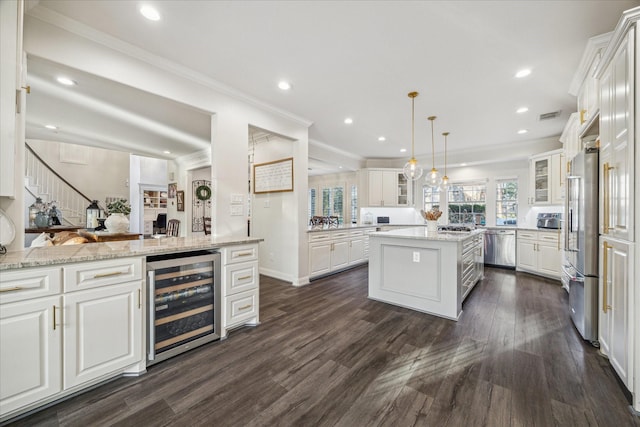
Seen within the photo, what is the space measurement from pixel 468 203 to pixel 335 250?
403cm

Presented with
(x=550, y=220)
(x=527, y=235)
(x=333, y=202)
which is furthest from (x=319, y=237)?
(x=550, y=220)

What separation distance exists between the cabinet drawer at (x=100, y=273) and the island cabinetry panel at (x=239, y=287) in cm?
72

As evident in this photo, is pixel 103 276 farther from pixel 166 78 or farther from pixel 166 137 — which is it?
pixel 166 137

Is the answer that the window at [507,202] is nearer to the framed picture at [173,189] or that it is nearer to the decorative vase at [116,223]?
the decorative vase at [116,223]

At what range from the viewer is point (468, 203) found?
21.4 ft

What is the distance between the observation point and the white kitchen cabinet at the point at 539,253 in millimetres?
4426

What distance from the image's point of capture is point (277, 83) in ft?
9.95

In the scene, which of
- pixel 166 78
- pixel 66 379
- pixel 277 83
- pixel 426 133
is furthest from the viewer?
pixel 426 133

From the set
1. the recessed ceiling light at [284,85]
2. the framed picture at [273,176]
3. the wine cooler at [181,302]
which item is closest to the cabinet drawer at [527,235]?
the framed picture at [273,176]

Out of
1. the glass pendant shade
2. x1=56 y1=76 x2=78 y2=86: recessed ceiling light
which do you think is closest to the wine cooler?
x1=56 y1=76 x2=78 y2=86: recessed ceiling light

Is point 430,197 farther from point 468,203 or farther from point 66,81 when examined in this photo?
point 66,81

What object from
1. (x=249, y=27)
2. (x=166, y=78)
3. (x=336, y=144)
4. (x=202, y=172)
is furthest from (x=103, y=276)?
(x=202, y=172)

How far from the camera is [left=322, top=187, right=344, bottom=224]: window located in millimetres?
8461

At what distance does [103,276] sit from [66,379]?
622mm
